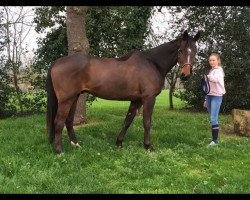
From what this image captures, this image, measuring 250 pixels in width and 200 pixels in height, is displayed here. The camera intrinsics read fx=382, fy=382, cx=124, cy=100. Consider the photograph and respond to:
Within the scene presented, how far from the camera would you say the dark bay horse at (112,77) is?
7.42m

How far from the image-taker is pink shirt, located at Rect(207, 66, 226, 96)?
8.19 m

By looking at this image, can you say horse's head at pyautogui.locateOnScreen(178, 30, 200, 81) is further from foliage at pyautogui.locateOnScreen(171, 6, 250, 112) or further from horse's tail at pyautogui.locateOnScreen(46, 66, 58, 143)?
foliage at pyautogui.locateOnScreen(171, 6, 250, 112)

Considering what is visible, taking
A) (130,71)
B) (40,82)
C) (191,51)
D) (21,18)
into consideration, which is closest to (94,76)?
(130,71)

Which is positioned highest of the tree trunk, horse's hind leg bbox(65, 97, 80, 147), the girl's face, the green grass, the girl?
the tree trunk

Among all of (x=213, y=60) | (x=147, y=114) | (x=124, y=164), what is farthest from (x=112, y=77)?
(x=213, y=60)

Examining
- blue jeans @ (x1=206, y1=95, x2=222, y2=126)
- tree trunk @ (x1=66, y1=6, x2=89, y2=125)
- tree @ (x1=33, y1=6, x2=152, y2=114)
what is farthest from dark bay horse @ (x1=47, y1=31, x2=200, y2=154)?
tree @ (x1=33, y1=6, x2=152, y2=114)

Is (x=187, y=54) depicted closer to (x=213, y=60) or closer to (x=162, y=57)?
(x=162, y=57)

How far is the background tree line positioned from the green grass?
5708 mm

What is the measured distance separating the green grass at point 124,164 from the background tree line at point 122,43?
5708mm

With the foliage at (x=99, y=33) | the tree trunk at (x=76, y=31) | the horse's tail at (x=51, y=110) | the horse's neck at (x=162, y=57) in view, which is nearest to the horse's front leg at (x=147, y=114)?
the horse's neck at (x=162, y=57)

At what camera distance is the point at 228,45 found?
1484 centimetres

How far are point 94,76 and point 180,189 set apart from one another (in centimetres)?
301

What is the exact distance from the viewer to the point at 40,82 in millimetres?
15047

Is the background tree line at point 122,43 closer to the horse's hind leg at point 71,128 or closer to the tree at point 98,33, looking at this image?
the tree at point 98,33
